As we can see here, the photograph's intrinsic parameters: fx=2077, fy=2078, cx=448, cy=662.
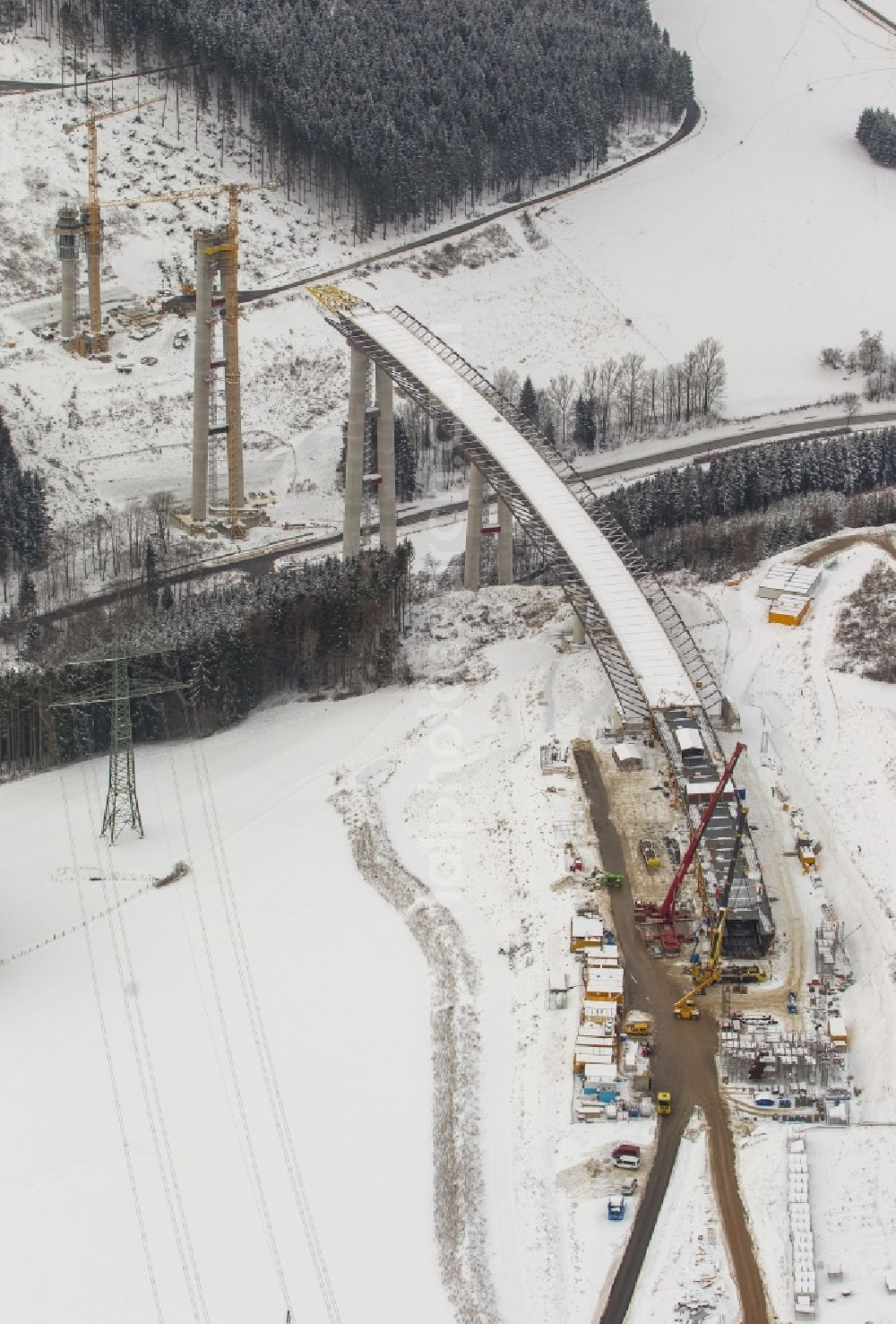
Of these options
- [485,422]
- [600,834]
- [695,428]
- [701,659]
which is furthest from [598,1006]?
[695,428]

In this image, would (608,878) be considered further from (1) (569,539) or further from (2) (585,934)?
(1) (569,539)

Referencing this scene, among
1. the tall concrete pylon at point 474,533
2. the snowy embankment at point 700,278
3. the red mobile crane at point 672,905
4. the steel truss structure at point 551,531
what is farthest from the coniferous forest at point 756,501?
the red mobile crane at point 672,905

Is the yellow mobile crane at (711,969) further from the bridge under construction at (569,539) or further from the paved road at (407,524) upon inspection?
the paved road at (407,524)

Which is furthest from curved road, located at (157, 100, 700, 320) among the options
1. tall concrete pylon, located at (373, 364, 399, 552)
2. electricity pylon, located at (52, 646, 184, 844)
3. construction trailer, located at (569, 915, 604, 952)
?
construction trailer, located at (569, 915, 604, 952)

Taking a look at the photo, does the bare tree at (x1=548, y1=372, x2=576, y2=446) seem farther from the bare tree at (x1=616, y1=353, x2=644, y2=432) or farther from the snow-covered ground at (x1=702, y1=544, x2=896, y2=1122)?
the snow-covered ground at (x1=702, y1=544, x2=896, y2=1122)

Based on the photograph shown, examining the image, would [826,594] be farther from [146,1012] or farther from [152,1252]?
[152,1252]
